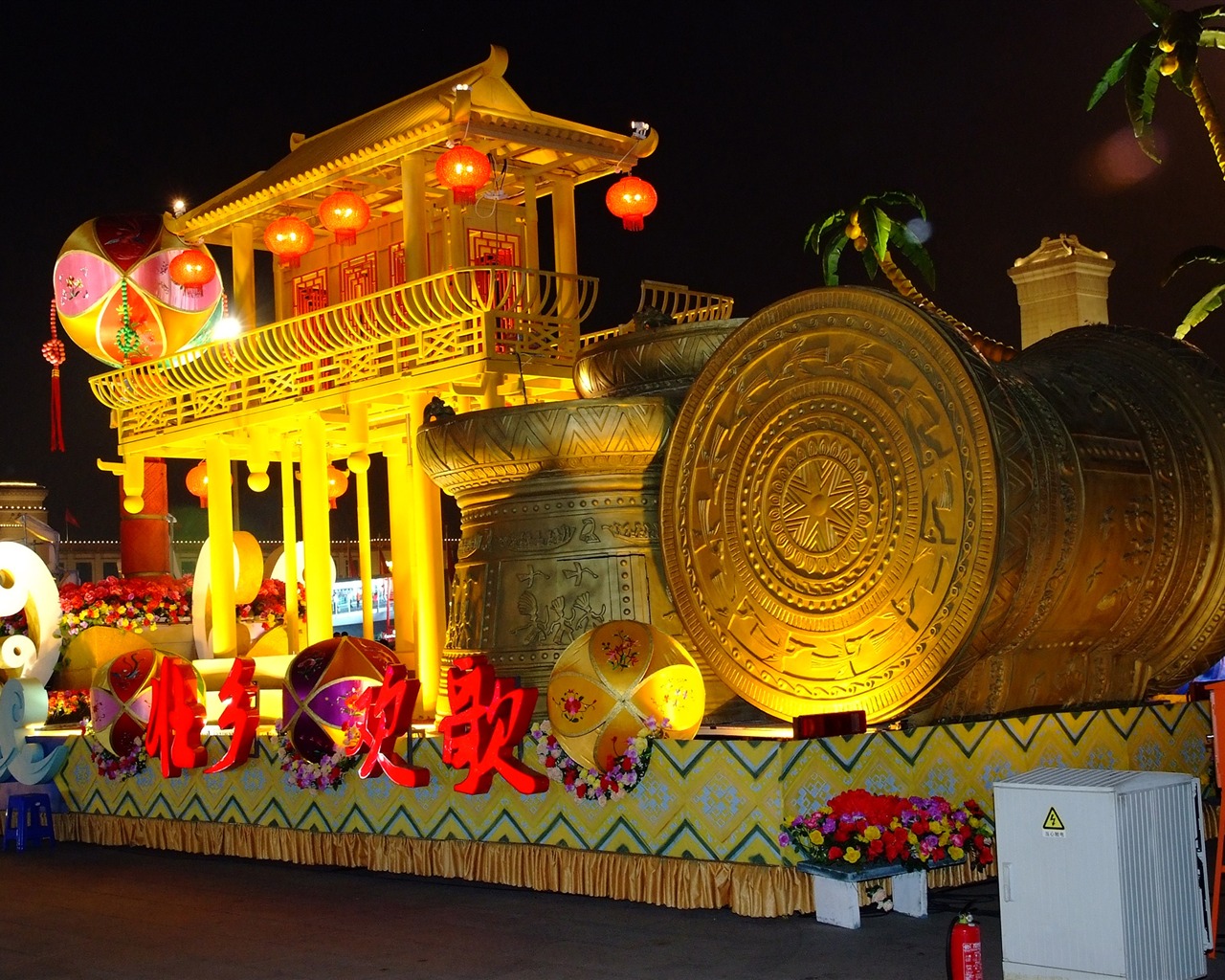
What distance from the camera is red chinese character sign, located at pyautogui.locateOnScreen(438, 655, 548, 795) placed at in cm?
829

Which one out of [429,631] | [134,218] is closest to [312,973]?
[429,631]

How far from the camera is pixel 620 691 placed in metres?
7.85

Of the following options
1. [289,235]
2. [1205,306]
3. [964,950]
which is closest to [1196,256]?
[1205,306]

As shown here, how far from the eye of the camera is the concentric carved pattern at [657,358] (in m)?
9.61

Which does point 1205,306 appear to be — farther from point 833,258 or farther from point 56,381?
point 56,381

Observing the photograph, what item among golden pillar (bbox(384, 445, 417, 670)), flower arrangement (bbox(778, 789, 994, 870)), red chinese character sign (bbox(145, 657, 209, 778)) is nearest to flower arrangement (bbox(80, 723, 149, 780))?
red chinese character sign (bbox(145, 657, 209, 778))

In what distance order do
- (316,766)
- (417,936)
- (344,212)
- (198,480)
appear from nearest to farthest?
(417,936), (316,766), (344,212), (198,480)

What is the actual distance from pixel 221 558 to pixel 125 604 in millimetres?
1240

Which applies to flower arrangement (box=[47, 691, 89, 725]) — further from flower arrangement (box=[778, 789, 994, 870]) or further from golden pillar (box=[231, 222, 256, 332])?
flower arrangement (box=[778, 789, 994, 870])

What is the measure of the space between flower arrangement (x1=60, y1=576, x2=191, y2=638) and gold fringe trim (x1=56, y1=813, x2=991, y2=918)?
619 cm

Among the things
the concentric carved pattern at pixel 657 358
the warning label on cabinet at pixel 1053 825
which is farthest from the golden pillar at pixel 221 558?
the warning label on cabinet at pixel 1053 825

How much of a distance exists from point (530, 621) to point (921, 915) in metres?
3.18

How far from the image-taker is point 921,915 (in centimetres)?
712

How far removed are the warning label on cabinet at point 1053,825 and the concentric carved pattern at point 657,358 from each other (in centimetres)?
416
